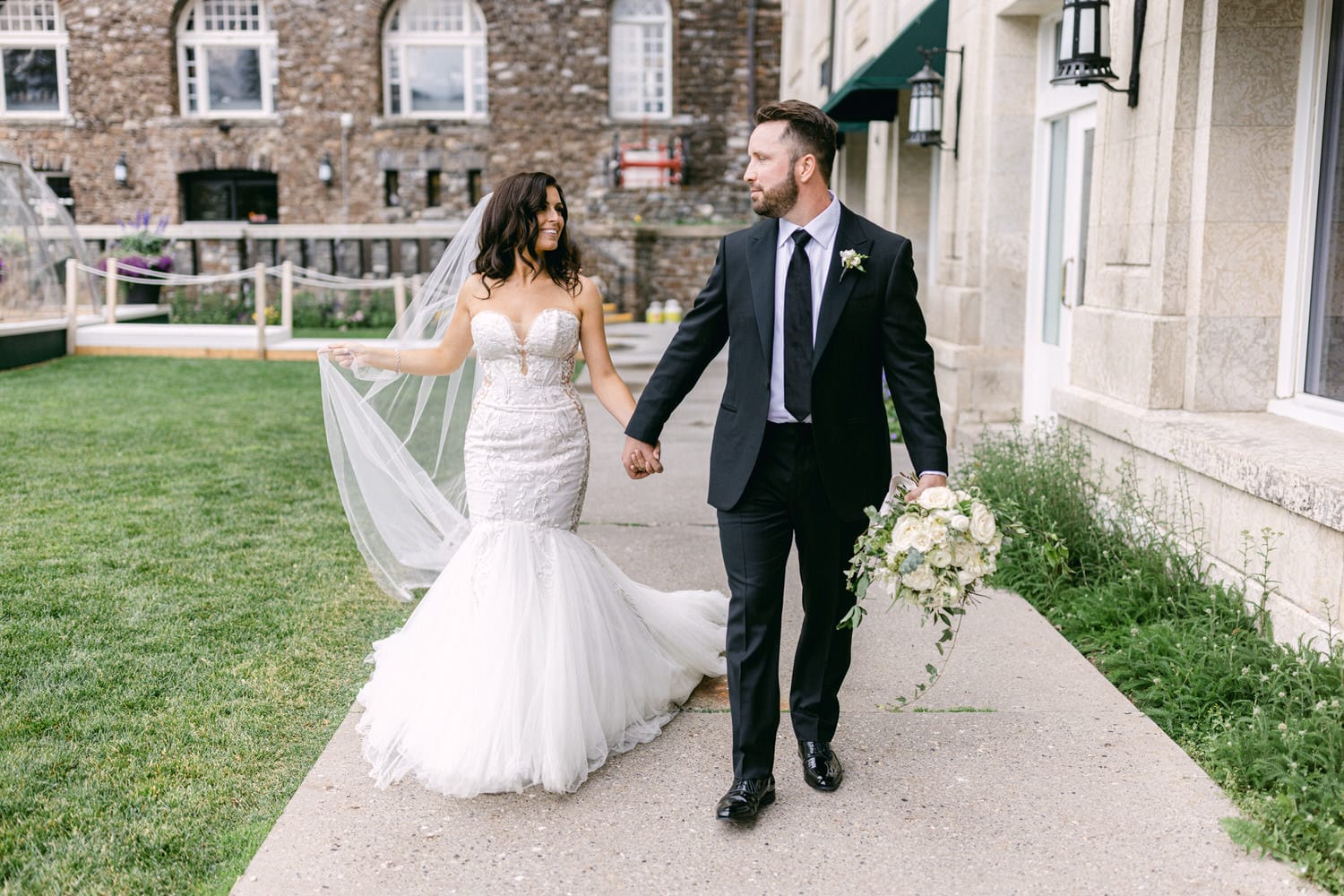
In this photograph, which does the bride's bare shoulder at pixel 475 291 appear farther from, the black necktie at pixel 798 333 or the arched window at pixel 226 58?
the arched window at pixel 226 58

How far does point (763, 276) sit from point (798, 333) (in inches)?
7.9

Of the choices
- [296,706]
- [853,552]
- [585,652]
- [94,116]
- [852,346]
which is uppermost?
[94,116]

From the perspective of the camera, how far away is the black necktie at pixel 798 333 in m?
3.64

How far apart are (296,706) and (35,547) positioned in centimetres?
293

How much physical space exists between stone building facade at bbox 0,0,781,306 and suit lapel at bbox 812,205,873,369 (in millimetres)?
23107

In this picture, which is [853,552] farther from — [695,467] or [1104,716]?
[695,467]

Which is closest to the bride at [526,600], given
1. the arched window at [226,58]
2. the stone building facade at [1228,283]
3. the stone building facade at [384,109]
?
the stone building facade at [1228,283]

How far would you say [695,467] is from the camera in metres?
9.52

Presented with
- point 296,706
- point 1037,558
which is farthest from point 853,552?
point 1037,558

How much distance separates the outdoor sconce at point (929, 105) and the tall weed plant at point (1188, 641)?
11.5ft

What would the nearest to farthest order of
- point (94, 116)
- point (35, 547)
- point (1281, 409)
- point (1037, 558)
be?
point (1281, 409), point (1037, 558), point (35, 547), point (94, 116)

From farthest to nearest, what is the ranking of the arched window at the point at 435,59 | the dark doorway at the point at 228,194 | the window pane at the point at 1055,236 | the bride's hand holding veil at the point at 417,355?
the dark doorway at the point at 228,194
the arched window at the point at 435,59
the window pane at the point at 1055,236
the bride's hand holding veil at the point at 417,355

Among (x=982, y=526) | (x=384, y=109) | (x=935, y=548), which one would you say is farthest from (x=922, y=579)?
(x=384, y=109)

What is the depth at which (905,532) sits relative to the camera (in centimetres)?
336
